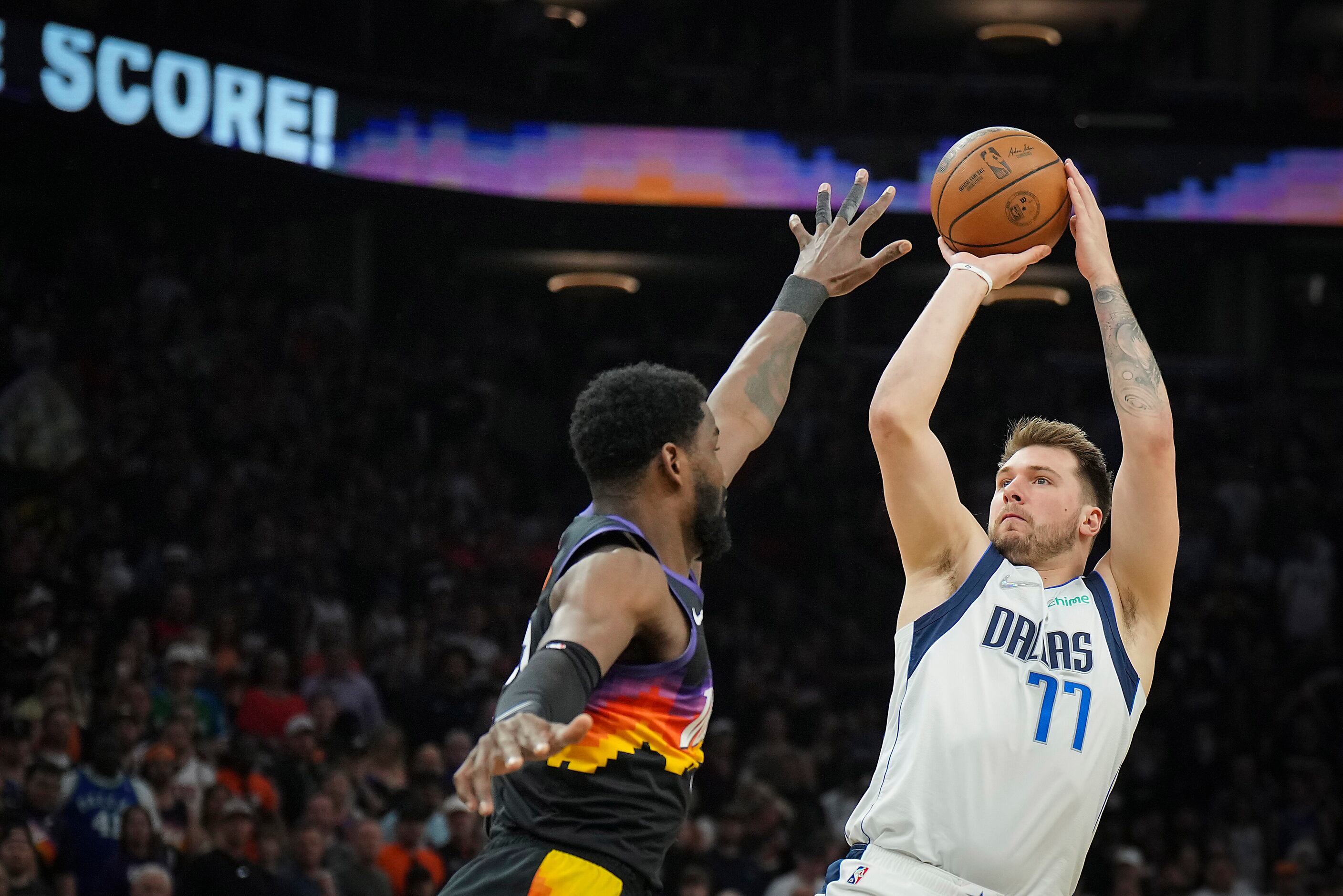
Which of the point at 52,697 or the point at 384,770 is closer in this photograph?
the point at 52,697

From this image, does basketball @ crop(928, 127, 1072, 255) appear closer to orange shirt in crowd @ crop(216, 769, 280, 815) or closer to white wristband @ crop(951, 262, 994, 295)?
white wristband @ crop(951, 262, 994, 295)

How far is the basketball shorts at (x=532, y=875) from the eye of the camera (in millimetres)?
3229

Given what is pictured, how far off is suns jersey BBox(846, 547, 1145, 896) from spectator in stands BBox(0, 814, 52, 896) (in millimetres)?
5218

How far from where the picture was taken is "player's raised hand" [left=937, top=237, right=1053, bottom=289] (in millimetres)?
4141

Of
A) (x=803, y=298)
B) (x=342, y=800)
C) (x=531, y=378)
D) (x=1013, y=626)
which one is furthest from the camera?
(x=531, y=378)

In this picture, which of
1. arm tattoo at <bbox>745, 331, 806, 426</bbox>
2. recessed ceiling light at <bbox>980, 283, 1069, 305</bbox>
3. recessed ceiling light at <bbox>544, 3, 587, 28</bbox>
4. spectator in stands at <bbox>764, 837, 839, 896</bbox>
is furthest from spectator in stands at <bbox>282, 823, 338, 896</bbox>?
recessed ceiling light at <bbox>980, 283, 1069, 305</bbox>

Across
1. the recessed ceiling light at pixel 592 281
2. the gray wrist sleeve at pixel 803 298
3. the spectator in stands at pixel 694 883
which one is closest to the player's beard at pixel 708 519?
the gray wrist sleeve at pixel 803 298

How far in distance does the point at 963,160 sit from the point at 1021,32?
15620 mm

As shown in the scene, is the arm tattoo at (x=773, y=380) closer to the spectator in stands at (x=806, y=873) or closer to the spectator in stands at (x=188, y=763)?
the spectator in stands at (x=188, y=763)

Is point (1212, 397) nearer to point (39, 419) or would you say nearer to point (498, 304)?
point (498, 304)

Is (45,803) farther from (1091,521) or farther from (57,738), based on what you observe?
(1091,521)

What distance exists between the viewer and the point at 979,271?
4129 millimetres

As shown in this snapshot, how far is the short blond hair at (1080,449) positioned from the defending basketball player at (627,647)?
38.8 inches

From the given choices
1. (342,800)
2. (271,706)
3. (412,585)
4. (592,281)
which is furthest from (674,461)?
(592,281)
